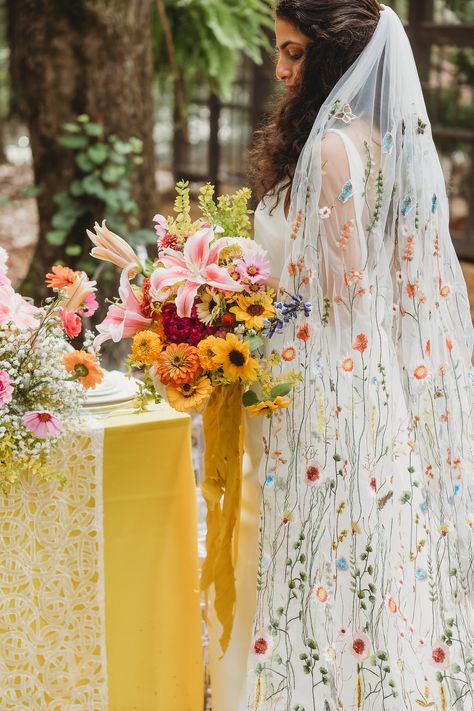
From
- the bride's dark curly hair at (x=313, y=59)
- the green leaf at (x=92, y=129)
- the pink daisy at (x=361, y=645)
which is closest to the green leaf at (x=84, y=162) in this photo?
the green leaf at (x=92, y=129)

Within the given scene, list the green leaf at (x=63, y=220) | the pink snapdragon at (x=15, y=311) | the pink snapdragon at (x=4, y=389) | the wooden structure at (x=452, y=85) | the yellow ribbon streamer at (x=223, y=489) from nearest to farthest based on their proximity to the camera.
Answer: the pink snapdragon at (x=4, y=389)
the pink snapdragon at (x=15, y=311)
the yellow ribbon streamer at (x=223, y=489)
the green leaf at (x=63, y=220)
the wooden structure at (x=452, y=85)

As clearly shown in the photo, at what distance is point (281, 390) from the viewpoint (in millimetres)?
2154

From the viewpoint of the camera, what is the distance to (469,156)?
7.34 meters

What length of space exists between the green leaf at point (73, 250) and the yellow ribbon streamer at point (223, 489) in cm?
275

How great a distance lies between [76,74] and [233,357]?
3105mm

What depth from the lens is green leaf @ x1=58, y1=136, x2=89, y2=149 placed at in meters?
4.76

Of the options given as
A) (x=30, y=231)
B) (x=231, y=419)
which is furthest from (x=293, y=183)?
(x=30, y=231)

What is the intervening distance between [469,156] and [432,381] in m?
5.36

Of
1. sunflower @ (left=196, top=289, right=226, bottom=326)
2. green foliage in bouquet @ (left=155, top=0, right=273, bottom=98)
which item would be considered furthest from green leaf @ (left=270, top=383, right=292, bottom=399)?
green foliage in bouquet @ (left=155, top=0, right=273, bottom=98)

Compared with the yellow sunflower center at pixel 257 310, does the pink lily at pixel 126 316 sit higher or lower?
higher

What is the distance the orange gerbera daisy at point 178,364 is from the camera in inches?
80.8

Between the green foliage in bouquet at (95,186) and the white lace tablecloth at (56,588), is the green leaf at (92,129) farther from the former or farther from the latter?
the white lace tablecloth at (56,588)

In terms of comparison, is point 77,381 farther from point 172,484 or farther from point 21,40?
point 21,40

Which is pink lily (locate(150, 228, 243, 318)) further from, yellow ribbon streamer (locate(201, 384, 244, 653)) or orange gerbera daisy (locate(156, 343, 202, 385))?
yellow ribbon streamer (locate(201, 384, 244, 653))
